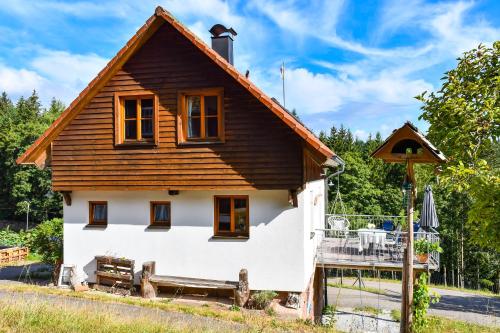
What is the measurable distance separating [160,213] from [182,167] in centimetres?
172

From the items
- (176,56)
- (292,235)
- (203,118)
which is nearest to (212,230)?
(292,235)

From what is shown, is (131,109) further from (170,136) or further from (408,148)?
(408,148)

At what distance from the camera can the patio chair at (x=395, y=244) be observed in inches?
520

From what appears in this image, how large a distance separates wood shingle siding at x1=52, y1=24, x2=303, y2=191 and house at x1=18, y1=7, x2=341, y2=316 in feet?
0.09

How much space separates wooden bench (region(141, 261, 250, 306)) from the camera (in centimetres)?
1093

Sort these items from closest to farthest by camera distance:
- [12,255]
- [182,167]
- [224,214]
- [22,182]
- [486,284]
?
[182,167]
[224,214]
[12,255]
[486,284]
[22,182]

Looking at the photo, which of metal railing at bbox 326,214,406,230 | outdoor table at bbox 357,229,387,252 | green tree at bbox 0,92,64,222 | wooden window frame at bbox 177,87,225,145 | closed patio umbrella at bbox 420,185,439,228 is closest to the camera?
wooden window frame at bbox 177,87,225,145

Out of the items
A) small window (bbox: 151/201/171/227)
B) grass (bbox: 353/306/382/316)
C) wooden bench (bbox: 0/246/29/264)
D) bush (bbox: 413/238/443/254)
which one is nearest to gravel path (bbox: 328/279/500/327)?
grass (bbox: 353/306/382/316)

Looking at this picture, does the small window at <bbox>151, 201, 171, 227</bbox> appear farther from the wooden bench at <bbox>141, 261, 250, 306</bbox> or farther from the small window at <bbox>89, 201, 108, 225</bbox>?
the small window at <bbox>89, 201, 108, 225</bbox>

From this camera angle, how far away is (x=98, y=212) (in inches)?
500

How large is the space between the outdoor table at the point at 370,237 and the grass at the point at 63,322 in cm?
812

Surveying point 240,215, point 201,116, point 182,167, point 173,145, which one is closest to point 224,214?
point 240,215

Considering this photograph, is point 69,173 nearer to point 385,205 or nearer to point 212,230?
point 212,230

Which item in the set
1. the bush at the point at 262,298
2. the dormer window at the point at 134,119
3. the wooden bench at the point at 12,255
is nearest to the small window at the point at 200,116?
the dormer window at the point at 134,119
